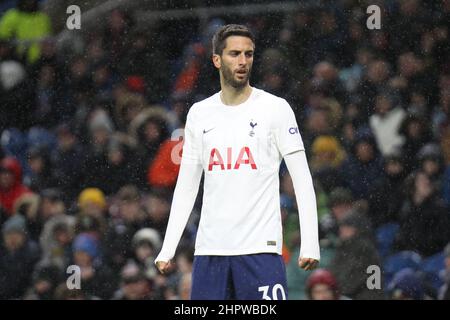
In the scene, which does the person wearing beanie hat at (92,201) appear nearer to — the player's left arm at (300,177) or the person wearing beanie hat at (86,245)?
the person wearing beanie hat at (86,245)

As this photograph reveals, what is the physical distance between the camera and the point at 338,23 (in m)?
9.95

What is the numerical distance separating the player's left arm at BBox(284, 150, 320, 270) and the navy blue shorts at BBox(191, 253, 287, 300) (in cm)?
14

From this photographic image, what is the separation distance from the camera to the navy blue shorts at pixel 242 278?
6211 millimetres

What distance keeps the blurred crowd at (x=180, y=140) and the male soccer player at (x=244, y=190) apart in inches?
116

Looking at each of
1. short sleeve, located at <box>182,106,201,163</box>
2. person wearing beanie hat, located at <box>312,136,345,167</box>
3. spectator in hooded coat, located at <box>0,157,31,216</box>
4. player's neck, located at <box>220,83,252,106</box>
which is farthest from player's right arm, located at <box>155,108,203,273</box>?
spectator in hooded coat, located at <box>0,157,31,216</box>

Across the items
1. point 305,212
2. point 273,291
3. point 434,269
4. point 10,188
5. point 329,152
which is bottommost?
point 273,291

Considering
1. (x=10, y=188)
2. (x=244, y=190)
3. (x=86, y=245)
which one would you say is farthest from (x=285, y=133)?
(x=10, y=188)

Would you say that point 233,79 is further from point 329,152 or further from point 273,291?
point 329,152

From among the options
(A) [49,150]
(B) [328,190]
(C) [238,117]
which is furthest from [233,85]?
(A) [49,150]

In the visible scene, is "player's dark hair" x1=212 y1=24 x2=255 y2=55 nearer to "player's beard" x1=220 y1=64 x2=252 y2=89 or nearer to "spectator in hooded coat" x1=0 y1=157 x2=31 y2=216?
"player's beard" x1=220 y1=64 x2=252 y2=89

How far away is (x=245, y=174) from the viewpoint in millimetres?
6262

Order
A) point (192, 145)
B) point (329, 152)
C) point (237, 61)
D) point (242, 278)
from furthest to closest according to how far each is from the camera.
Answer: point (329, 152) < point (192, 145) < point (237, 61) < point (242, 278)

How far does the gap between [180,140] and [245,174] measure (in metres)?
3.53

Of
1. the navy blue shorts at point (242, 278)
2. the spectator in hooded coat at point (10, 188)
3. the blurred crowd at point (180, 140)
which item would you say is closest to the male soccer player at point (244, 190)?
the navy blue shorts at point (242, 278)
